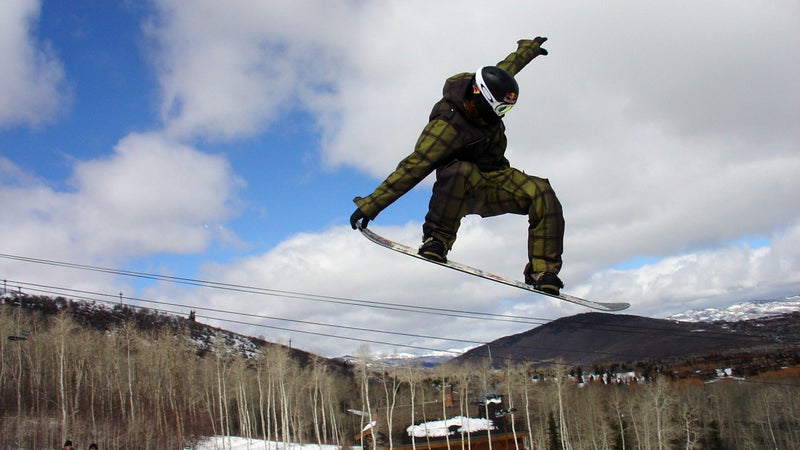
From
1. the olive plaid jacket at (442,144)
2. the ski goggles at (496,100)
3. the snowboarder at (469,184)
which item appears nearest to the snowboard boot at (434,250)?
the snowboarder at (469,184)

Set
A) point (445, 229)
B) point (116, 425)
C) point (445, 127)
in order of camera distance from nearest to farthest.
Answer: point (445, 127), point (445, 229), point (116, 425)

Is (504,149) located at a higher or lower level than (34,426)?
higher

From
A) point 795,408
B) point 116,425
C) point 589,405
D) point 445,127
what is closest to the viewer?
point 445,127

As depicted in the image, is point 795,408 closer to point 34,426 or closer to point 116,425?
point 116,425

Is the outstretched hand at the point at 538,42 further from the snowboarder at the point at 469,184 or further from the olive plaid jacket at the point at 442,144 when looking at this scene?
the olive plaid jacket at the point at 442,144

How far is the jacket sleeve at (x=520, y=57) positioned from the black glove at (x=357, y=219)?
203 cm

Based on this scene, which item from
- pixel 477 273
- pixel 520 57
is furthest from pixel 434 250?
pixel 520 57

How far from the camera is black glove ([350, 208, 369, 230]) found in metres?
5.29

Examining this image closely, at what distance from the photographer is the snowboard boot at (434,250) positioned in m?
5.35

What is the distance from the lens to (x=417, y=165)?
5164 millimetres

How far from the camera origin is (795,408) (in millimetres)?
68125

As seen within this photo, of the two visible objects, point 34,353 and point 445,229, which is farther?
point 34,353

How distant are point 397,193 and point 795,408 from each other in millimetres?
82251

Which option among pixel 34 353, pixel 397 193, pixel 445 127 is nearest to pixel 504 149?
pixel 445 127
